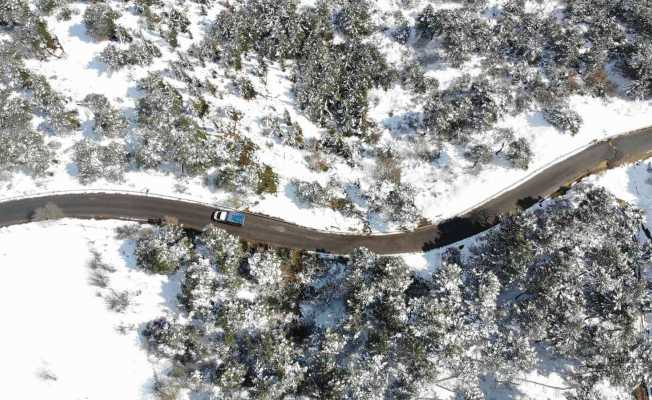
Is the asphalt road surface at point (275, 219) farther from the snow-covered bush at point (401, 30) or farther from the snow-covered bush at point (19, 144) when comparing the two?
the snow-covered bush at point (401, 30)

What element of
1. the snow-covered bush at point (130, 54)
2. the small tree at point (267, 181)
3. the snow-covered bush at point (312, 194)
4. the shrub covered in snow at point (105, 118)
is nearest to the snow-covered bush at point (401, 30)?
the snow-covered bush at point (312, 194)

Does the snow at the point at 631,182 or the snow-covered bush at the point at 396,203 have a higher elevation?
the snow at the point at 631,182

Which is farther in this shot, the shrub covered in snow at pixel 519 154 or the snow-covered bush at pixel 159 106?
the shrub covered in snow at pixel 519 154

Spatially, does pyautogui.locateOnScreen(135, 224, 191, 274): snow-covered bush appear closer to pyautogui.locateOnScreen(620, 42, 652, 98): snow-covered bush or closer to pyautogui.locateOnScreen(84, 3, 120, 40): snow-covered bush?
pyautogui.locateOnScreen(84, 3, 120, 40): snow-covered bush

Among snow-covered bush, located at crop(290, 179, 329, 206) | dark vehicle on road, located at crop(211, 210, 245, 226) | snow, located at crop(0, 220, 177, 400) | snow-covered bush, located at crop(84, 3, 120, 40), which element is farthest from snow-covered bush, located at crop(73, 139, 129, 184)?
snow-covered bush, located at crop(290, 179, 329, 206)

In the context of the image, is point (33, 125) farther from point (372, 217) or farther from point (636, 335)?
point (636, 335)

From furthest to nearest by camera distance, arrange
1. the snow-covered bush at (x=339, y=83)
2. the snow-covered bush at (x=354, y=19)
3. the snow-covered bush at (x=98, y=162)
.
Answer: the snow-covered bush at (x=354, y=19) → the snow-covered bush at (x=339, y=83) → the snow-covered bush at (x=98, y=162)

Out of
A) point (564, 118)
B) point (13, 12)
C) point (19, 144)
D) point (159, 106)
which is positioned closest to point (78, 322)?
point (19, 144)
